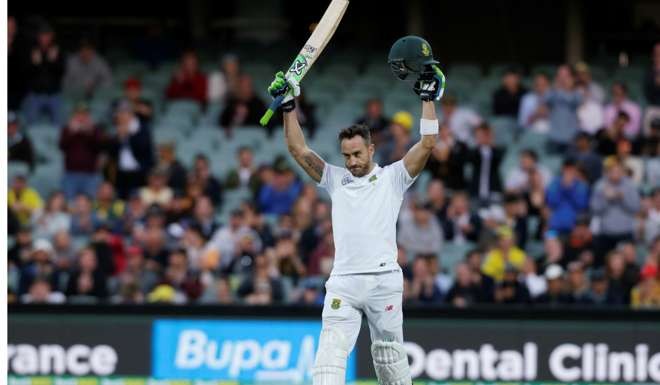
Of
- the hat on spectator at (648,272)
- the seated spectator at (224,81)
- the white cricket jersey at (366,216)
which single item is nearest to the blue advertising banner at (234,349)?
the hat on spectator at (648,272)

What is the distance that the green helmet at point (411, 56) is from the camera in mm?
10008

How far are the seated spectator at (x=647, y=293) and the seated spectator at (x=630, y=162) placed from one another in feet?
8.17

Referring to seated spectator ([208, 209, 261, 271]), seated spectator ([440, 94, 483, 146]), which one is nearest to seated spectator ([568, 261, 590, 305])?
seated spectator ([440, 94, 483, 146])

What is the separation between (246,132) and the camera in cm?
2008

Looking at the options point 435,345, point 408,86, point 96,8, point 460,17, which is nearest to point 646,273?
A: point 435,345

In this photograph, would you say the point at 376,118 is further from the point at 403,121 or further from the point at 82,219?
the point at 82,219

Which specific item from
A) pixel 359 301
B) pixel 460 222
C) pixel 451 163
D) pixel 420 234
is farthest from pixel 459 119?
pixel 359 301

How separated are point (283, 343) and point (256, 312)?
1.26 feet

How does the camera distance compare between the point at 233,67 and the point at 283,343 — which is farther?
the point at 233,67

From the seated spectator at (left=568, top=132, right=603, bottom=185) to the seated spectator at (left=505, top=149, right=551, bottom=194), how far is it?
1.40 feet

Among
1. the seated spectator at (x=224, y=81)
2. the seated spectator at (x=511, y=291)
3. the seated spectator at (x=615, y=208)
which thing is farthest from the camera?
the seated spectator at (x=224, y=81)

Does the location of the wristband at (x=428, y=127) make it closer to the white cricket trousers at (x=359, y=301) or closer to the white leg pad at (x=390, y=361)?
the white cricket trousers at (x=359, y=301)

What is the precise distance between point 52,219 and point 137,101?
8.09 feet

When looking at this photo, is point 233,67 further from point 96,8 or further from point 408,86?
point 96,8
